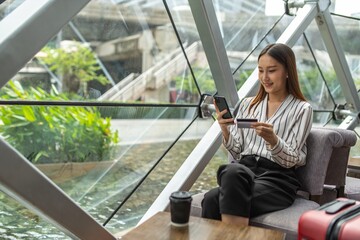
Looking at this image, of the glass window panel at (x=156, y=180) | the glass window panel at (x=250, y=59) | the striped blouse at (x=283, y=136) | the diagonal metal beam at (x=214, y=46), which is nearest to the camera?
the striped blouse at (x=283, y=136)

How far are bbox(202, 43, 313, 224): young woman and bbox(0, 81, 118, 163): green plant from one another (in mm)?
834

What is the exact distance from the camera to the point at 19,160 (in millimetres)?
2035


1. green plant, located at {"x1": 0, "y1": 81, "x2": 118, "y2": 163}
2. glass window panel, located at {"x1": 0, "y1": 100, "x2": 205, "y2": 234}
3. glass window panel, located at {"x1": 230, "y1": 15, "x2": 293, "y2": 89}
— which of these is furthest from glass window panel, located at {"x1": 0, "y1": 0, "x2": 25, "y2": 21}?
glass window panel, located at {"x1": 230, "y1": 15, "x2": 293, "y2": 89}

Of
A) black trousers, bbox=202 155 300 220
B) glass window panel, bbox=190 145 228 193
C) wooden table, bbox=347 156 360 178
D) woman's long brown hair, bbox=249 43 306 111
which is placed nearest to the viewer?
black trousers, bbox=202 155 300 220

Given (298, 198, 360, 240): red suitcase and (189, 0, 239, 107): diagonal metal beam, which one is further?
(189, 0, 239, 107): diagonal metal beam

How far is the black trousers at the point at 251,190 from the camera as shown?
2506 mm

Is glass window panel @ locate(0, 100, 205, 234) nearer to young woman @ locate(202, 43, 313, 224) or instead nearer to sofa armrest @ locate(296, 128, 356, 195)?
young woman @ locate(202, 43, 313, 224)

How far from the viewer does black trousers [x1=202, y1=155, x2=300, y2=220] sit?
251 cm

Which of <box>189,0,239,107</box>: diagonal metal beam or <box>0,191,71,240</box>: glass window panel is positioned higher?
<box>189,0,239,107</box>: diagonal metal beam

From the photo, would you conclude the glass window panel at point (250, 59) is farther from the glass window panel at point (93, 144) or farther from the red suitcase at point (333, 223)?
the red suitcase at point (333, 223)

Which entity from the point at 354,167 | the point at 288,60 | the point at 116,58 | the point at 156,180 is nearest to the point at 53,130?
the point at 116,58

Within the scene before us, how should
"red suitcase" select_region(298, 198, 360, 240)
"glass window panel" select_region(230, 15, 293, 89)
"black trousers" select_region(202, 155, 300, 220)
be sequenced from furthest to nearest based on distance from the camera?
"glass window panel" select_region(230, 15, 293, 89), "black trousers" select_region(202, 155, 300, 220), "red suitcase" select_region(298, 198, 360, 240)

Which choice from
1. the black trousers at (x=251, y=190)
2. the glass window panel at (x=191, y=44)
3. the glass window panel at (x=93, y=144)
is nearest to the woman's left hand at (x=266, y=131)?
the black trousers at (x=251, y=190)

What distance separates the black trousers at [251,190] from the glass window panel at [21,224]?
0.95 meters
